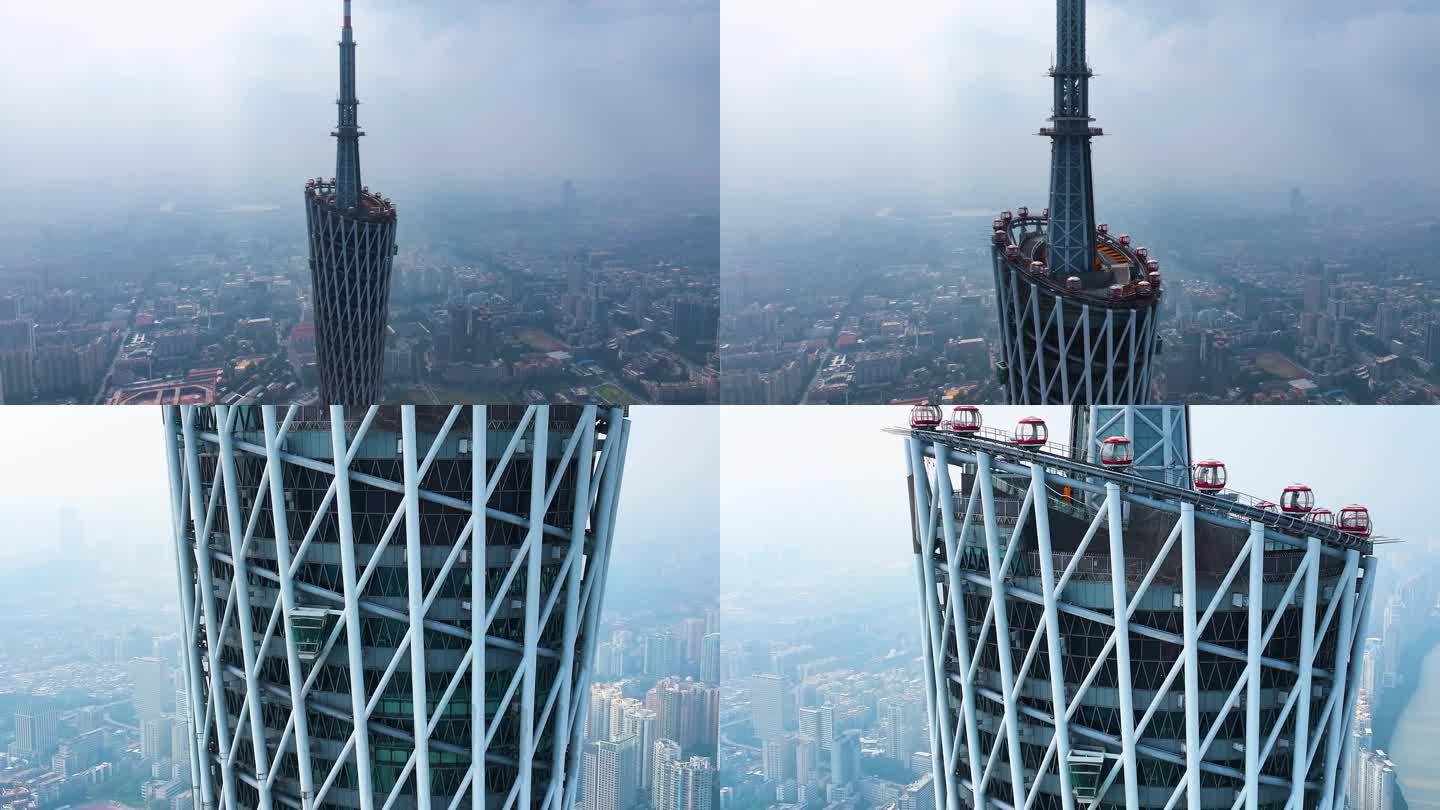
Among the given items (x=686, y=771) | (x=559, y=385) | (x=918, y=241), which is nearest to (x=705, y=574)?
(x=686, y=771)

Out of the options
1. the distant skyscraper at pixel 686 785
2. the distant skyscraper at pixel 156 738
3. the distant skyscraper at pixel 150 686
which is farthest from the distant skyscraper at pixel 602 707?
the distant skyscraper at pixel 150 686

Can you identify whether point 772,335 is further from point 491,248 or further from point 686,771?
point 686,771

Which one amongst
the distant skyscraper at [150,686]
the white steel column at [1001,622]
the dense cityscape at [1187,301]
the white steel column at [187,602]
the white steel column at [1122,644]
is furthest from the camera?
the distant skyscraper at [150,686]

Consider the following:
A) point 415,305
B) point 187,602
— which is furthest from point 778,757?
point 187,602

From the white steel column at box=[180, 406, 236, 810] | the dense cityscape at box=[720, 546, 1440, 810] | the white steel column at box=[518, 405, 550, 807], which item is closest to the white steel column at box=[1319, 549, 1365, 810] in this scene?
the white steel column at box=[518, 405, 550, 807]

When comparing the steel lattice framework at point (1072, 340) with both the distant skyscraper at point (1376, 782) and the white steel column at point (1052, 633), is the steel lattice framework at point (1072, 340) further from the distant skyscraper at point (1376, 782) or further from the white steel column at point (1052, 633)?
the distant skyscraper at point (1376, 782)

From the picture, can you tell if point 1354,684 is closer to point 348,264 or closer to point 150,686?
point 348,264
